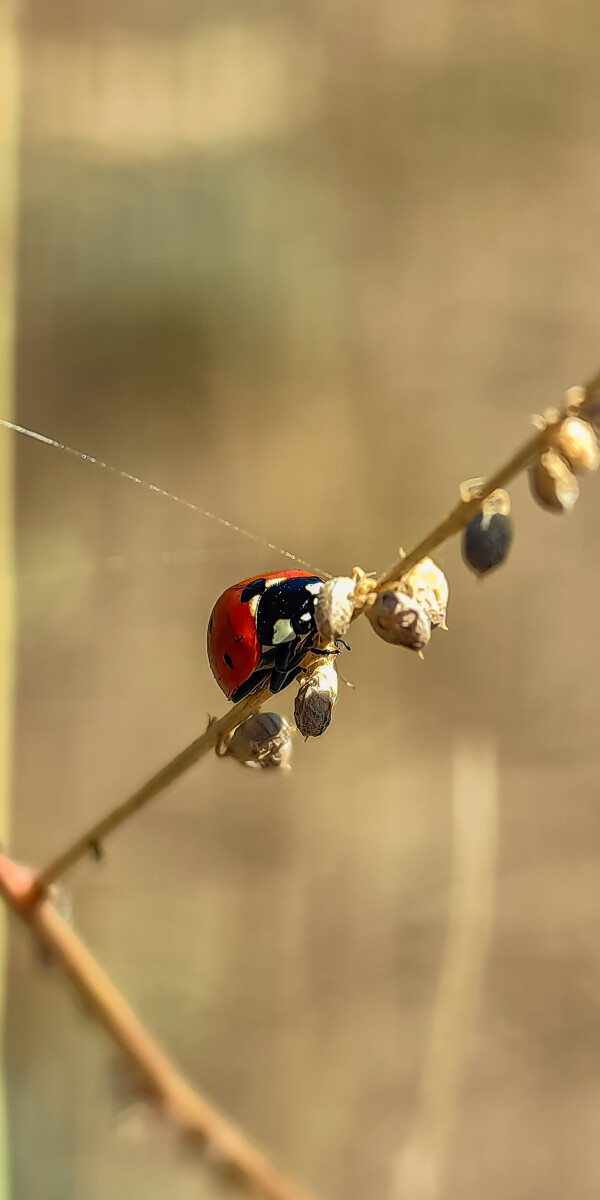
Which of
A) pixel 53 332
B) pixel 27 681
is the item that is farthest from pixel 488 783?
pixel 53 332

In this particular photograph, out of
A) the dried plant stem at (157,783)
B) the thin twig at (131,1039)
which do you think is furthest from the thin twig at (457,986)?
the dried plant stem at (157,783)

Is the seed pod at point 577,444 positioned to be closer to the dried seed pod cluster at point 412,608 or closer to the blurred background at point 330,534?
the dried seed pod cluster at point 412,608

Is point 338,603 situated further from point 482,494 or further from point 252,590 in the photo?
point 252,590

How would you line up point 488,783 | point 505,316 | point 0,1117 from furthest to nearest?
point 505,316 → point 488,783 → point 0,1117

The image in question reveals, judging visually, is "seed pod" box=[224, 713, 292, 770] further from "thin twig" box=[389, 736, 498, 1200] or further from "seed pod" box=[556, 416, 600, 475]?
"thin twig" box=[389, 736, 498, 1200]

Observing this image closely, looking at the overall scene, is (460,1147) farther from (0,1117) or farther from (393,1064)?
(0,1117)

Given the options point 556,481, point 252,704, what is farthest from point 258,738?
point 556,481
